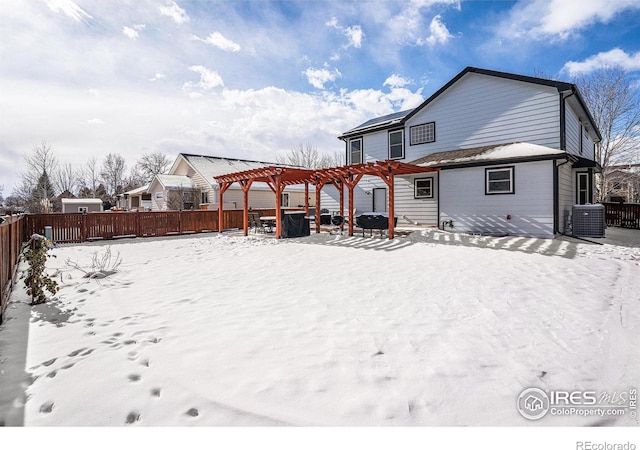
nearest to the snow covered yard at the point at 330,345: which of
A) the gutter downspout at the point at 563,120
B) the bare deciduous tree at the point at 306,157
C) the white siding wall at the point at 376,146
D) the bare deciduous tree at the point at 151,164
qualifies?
the gutter downspout at the point at 563,120

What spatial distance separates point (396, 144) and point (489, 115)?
4427mm

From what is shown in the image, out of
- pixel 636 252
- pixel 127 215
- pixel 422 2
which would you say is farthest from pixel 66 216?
pixel 636 252

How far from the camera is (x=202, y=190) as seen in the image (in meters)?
24.6

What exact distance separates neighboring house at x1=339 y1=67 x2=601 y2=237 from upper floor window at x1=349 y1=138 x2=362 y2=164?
2124 millimetres

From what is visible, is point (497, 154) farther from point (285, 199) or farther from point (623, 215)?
point (285, 199)

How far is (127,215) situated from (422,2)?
14.0m

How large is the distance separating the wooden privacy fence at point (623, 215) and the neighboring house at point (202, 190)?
18393mm

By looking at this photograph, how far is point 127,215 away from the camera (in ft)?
45.3

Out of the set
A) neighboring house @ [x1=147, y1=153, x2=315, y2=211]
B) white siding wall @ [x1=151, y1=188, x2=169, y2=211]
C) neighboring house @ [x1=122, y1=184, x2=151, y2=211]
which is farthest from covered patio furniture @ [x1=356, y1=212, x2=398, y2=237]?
neighboring house @ [x1=122, y1=184, x2=151, y2=211]

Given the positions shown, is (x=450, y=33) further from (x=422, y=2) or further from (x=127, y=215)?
(x=127, y=215)

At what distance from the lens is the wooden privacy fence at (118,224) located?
39.6 feet

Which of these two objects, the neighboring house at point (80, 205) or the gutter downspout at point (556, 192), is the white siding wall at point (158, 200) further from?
the gutter downspout at point (556, 192)

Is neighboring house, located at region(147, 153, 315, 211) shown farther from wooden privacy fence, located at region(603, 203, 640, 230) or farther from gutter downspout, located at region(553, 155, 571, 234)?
wooden privacy fence, located at region(603, 203, 640, 230)

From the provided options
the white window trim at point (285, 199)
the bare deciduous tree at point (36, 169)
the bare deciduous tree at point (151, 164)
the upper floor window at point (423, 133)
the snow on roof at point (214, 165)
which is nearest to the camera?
the upper floor window at point (423, 133)
